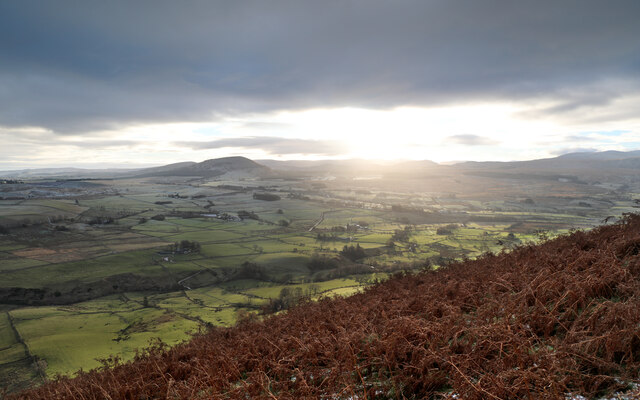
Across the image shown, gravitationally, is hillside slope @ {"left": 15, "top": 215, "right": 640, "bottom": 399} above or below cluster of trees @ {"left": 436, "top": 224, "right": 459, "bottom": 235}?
above

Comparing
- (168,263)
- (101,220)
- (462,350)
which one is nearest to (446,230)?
(168,263)

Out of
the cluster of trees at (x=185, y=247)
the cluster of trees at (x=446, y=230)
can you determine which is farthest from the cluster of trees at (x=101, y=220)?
the cluster of trees at (x=446, y=230)

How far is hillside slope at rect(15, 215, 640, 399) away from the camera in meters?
3.89

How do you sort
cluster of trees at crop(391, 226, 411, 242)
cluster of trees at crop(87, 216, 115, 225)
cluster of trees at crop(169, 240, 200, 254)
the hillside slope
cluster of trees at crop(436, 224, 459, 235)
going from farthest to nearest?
cluster of trees at crop(87, 216, 115, 225) < cluster of trees at crop(436, 224, 459, 235) < cluster of trees at crop(391, 226, 411, 242) < cluster of trees at crop(169, 240, 200, 254) < the hillside slope

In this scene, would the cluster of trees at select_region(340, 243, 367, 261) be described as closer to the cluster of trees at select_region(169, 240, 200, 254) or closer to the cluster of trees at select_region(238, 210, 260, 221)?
the cluster of trees at select_region(169, 240, 200, 254)

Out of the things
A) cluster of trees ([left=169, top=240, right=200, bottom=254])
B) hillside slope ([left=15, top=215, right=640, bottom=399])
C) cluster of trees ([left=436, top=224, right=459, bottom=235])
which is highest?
hillside slope ([left=15, top=215, right=640, bottom=399])

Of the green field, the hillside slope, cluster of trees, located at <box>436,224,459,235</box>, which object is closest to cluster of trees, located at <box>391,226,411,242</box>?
the green field

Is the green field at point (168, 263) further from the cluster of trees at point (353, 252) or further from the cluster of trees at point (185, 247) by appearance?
the cluster of trees at point (185, 247)

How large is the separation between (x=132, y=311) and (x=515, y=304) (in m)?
62.4

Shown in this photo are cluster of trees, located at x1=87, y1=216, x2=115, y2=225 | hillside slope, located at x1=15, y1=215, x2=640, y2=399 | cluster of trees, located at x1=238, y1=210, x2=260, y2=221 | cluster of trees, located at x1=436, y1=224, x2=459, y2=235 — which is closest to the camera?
hillside slope, located at x1=15, y1=215, x2=640, y2=399

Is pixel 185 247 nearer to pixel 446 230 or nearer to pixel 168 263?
pixel 168 263

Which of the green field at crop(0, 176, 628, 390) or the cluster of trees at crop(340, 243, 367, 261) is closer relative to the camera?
the green field at crop(0, 176, 628, 390)

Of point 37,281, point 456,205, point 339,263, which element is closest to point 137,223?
point 37,281

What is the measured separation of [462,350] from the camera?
16.6 feet
